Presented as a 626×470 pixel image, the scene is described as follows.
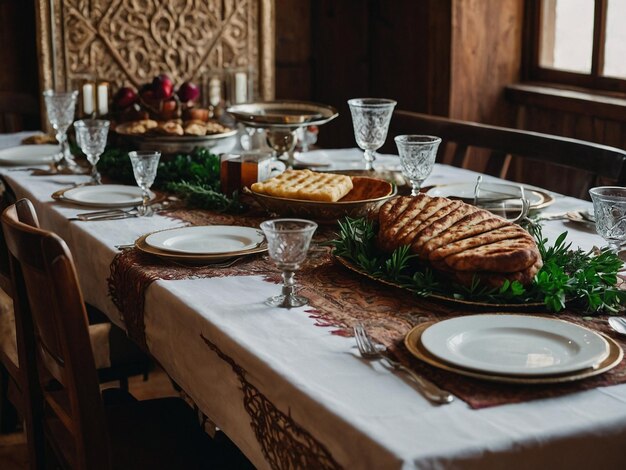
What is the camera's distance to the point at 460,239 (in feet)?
5.23

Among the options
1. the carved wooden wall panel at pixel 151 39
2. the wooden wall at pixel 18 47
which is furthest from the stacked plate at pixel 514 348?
the wooden wall at pixel 18 47

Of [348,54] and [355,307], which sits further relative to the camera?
[348,54]

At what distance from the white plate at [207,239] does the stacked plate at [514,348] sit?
1.87 feet

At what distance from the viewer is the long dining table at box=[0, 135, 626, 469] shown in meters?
1.03

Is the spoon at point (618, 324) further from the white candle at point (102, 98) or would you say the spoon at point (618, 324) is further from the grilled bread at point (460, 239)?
the white candle at point (102, 98)

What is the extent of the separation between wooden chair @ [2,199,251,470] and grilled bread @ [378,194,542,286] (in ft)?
1.64

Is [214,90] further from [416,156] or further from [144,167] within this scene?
[416,156]

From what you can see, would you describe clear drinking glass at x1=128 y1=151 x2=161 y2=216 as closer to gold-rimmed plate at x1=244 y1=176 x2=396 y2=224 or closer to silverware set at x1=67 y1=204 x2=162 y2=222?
silverware set at x1=67 y1=204 x2=162 y2=222

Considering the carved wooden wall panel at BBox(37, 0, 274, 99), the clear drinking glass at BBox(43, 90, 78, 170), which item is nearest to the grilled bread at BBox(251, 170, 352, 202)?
the clear drinking glass at BBox(43, 90, 78, 170)

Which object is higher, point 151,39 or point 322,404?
point 151,39

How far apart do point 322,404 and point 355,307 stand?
0.39m

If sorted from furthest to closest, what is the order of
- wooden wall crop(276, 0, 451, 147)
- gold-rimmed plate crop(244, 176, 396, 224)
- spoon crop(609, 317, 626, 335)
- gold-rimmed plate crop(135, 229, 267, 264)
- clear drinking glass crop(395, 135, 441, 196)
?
wooden wall crop(276, 0, 451, 147) < clear drinking glass crop(395, 135, 441, 196) < gold-rimmed plate crop(244, 176, 396, 224) < gold-rimmed plate crop(135, 229, 267, 264) < spoon crop(609, 317, 626, 335)

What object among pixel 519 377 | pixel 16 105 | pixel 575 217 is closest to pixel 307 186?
pixel 575 217

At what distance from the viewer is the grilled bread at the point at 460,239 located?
1492 millimetres
